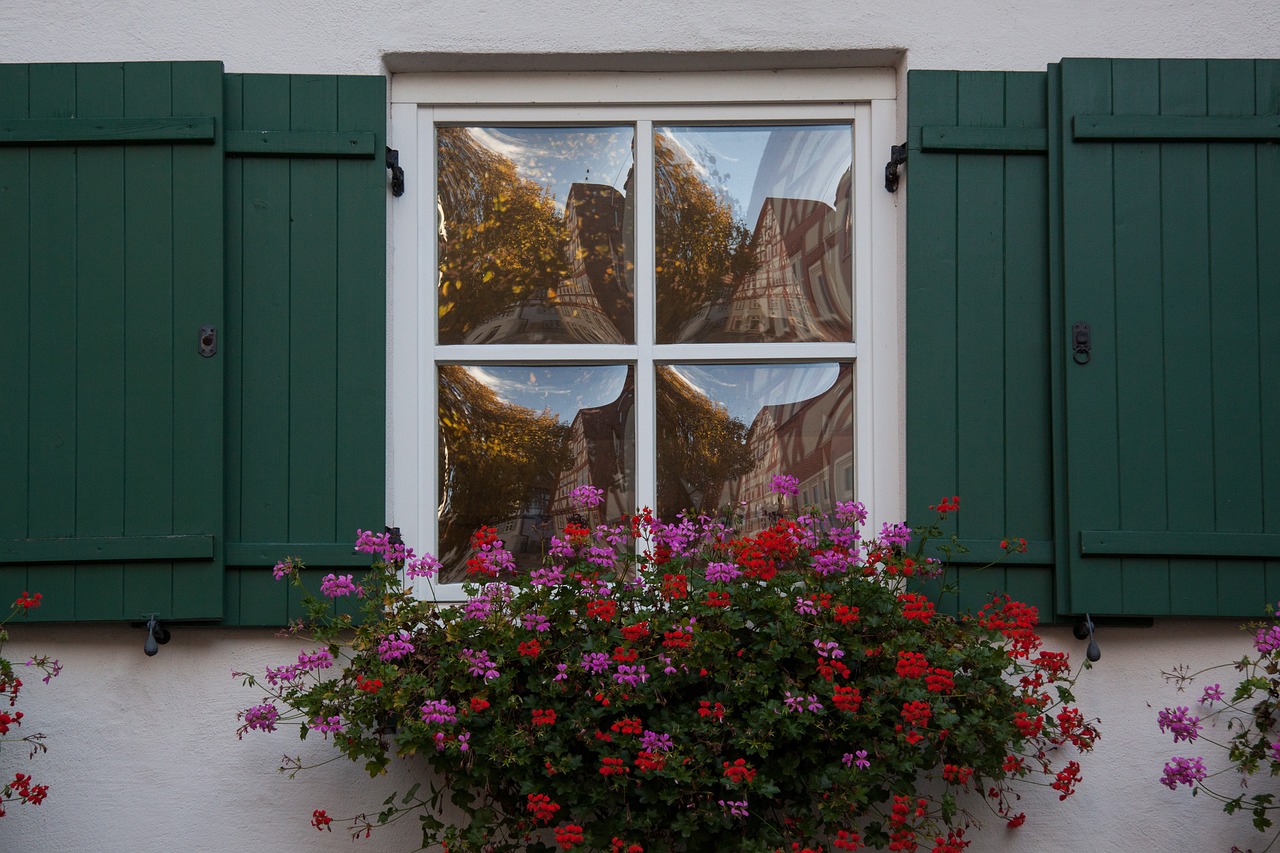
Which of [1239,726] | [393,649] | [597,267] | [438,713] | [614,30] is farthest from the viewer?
[597,267]

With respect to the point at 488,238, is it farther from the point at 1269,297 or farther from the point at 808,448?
the point at 1269,297

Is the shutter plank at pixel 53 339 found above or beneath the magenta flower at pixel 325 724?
above

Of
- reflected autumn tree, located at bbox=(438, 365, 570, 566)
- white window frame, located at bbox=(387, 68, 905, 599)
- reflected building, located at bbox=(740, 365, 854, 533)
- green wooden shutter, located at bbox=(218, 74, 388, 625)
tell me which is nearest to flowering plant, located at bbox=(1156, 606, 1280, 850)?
white window frame, located at bbox=(387, 68, 905, 599)

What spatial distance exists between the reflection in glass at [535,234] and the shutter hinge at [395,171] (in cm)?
13

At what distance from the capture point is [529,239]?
3.04 m

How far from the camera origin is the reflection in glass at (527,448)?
2.96 meters

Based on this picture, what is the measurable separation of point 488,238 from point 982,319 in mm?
1331

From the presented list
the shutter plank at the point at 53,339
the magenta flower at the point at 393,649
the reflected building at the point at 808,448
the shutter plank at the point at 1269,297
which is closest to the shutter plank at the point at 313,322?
the magenta flower at the point at 393,649

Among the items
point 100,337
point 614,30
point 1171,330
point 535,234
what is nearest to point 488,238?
point 535,234

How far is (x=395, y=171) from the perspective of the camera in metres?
2.93

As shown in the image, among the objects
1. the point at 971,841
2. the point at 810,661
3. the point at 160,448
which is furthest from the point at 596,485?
the point at 971,841

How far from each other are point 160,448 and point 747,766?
1629 millimetres

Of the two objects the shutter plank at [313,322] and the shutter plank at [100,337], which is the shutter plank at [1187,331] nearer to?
the shutter plank at [313,322]

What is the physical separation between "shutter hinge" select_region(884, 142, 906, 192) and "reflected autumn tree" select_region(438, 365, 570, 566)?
3.57ft
